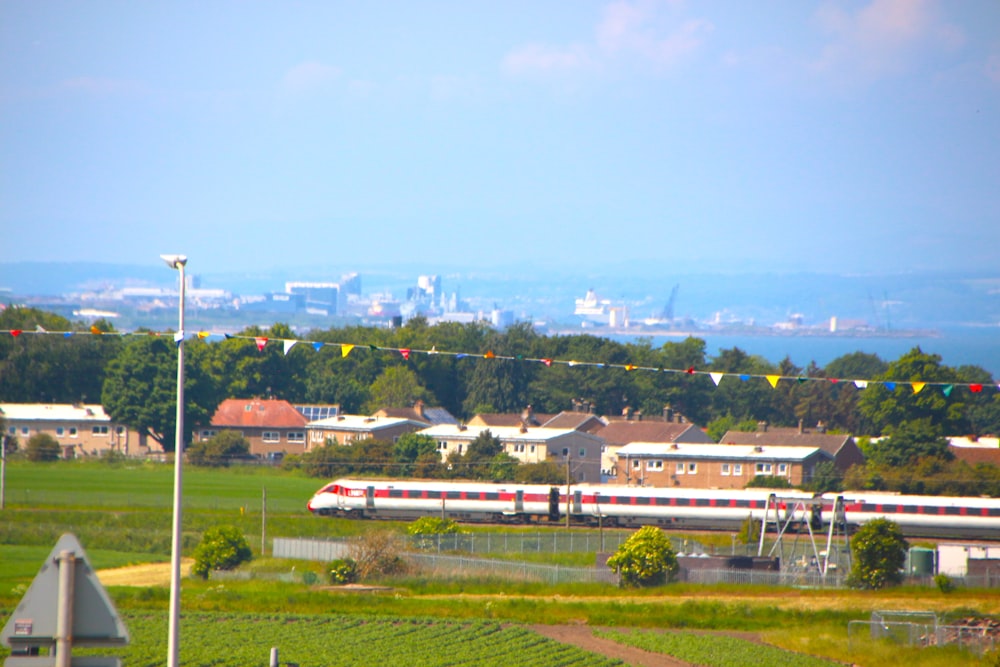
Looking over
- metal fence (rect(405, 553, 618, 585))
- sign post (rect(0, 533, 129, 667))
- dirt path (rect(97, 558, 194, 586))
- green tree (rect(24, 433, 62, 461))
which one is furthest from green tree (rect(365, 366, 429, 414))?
sign post (rect(0, 533, 129, 667))

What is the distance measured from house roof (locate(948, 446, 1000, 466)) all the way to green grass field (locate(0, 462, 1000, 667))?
36651 mm

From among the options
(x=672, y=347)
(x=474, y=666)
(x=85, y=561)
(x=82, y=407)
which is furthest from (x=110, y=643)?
(x=672, y=347)

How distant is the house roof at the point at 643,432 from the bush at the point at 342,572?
4394 centimetres

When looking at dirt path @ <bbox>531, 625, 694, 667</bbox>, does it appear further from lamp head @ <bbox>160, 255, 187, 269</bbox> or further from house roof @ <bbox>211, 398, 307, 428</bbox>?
house roof @ <bbox>211, 398, 307, 428</bbox>

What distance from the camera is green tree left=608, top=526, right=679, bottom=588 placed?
3662cm

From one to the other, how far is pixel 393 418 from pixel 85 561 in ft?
260

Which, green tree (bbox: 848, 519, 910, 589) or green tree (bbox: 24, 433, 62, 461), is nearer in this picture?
green tree (bbox: 848, 519, 910, 589)

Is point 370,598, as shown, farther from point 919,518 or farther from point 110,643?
point 919,518

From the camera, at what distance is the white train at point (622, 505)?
2083 inches

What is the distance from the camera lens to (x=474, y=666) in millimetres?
24094

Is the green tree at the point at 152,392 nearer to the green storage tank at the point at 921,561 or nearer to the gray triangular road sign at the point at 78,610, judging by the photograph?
the green storage tank at the point at 921,561

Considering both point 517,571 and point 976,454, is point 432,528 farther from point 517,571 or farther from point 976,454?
point 976,454

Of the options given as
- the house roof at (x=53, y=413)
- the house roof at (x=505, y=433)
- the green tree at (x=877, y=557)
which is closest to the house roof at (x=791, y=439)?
the house roof at (x=505, y=433)

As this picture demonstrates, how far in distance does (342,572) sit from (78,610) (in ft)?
95.6
